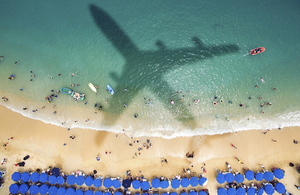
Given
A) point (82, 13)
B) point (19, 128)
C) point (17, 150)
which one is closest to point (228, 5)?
point (82, 13)

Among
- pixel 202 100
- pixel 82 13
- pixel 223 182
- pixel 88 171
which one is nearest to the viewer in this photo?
pixel 223 182

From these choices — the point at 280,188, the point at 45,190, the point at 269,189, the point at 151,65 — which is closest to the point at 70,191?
the point at 45,190

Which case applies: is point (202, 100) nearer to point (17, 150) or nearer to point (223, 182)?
point (223, 182)

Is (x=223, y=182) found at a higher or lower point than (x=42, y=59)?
lower

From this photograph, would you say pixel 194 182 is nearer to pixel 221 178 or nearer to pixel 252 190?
pixel 221 178

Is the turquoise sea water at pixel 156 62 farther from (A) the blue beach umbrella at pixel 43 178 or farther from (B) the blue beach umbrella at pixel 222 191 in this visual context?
(B) the blue beach umbrella at pixel 222 191

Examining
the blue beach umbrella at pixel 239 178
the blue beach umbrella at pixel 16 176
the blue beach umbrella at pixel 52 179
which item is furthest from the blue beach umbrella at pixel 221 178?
the blue beach umbrella at pixel 16 176

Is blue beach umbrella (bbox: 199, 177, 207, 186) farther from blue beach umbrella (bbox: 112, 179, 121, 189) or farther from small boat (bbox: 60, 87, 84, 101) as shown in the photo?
small boat (bbox: 60, 87, 84, 101)
